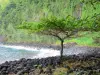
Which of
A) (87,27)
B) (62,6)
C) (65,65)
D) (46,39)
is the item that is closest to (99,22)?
(87,27)

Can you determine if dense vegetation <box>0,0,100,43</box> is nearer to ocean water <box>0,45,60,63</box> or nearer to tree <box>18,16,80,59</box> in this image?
ocean water <box>0,45,60,63</box>

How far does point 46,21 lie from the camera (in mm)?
25719

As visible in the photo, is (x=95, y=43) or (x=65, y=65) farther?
(x=95, y=43)

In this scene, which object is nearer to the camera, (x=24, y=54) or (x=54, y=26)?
(x=54, y=26)

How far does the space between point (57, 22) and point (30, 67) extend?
4245 mm

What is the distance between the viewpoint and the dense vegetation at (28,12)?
10622cm

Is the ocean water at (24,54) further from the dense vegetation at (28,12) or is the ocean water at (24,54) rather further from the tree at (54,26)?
the dense vegetation at (28,12)

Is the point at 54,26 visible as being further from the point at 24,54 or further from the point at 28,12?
the point at 28,12

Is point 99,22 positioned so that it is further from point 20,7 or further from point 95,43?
point 20,7

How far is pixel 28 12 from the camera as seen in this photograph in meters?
135

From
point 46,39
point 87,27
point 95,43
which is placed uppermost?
point 87,27

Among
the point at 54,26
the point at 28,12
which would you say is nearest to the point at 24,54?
the point at 54,26

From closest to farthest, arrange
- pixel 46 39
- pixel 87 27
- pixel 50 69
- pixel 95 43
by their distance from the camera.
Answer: pixel 50 69 → pixel 87 27 → pixel 95 43 → pixel 46 39

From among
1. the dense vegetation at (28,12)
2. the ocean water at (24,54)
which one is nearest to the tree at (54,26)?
the ocean water at (24,54)
